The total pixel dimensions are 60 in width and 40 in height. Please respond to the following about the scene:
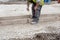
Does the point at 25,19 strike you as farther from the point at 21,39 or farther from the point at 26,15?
the point at 21,39

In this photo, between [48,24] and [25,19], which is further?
[25,19]

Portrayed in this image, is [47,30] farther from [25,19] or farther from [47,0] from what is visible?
[47,0]

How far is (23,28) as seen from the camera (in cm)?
603

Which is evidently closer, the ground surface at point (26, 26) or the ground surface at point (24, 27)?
the ground surface at point (26, 26)

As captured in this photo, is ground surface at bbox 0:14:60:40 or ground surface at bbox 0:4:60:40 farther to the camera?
ground surface at bbox 0:14:60:40

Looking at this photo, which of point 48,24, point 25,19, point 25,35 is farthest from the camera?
point 25,19

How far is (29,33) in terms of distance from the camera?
5.53 metres

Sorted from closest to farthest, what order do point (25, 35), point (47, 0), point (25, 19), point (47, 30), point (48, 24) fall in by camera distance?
1. point (25, 35)
2. point (47, 30)
3. point (48, 24)
4. point (25, 19)
5. point (47, 0)

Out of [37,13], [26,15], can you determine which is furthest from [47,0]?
[37,13]

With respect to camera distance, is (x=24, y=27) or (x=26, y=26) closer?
(x=24, y=27)

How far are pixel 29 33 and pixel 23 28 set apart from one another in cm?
54

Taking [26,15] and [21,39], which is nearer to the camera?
[21,39]

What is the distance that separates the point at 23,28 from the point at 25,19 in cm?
115

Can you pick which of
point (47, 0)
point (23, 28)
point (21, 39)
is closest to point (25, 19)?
point (23, 28)
